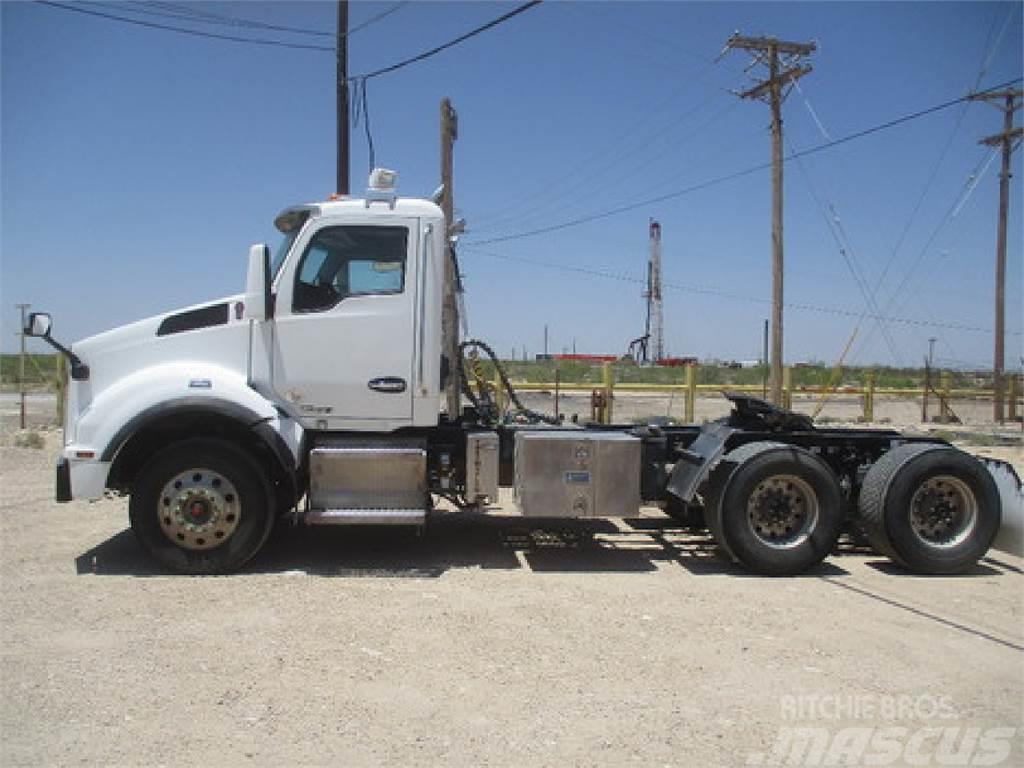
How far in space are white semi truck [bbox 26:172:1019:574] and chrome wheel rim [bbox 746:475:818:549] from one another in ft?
0.06

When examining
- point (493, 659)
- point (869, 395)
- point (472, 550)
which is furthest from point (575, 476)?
point (869, 395)

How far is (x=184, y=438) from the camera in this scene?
6875 mm

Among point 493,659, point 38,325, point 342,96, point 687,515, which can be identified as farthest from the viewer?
point 342,96

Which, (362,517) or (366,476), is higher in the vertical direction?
(366,476)

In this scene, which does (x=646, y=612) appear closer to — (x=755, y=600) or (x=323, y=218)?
(x=755, y=600)

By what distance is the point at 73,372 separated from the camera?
22.5ft

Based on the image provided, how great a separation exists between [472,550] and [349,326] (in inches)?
91.8

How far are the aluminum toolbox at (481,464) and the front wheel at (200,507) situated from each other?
1.65 m

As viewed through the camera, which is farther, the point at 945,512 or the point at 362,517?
the point at 945,512

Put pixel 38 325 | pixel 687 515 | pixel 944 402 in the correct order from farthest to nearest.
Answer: pixel 944 402 → pixel 687 515 → pixel 38 325

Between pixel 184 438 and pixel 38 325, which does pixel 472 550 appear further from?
pixel 38 325

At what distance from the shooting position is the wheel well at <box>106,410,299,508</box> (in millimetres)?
6738

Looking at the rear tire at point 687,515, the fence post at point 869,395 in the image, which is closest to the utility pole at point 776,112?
the fence post at point 869,395

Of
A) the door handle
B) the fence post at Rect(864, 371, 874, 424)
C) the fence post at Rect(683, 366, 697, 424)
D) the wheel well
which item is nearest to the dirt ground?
the wheel well
